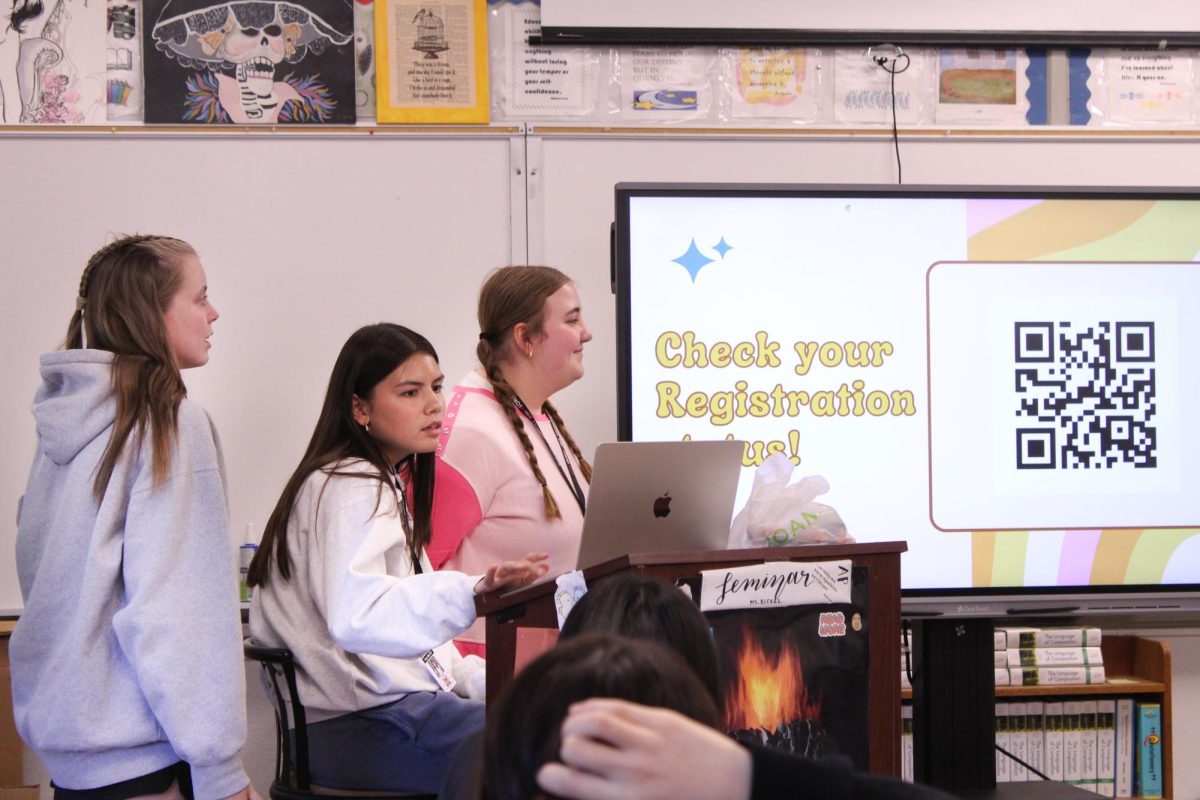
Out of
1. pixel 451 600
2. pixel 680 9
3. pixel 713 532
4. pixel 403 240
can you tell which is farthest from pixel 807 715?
pixel 680 9

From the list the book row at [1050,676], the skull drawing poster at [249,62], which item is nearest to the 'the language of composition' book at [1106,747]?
the book row at [1050,676]

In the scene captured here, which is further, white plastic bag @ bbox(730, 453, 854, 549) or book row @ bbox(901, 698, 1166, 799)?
book row @ bbox(901, 698, 1166, 799)

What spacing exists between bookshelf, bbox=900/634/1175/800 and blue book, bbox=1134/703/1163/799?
0.05ft

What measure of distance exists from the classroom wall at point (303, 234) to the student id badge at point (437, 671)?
120 cm

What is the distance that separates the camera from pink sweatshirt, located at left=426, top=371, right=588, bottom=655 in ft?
7.79

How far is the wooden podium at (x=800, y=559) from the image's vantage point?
156cm

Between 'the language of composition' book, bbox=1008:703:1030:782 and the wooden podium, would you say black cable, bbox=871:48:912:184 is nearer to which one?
'the language of composition' book, bbox=1008:703:1030:782

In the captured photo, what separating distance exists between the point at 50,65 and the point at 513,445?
1822 mm

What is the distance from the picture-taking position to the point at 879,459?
2846 mm

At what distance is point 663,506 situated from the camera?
1.82m

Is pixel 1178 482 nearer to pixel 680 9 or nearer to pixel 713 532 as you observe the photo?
pixel 713 532

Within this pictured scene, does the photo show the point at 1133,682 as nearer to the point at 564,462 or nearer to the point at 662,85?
the point at 564,462

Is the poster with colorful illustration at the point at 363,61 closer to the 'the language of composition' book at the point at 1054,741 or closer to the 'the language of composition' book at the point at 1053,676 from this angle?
the 'the language of composition' book at the point at 1053,676

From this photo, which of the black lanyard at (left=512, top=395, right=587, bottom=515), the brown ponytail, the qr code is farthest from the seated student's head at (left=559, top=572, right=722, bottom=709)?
the qr code
